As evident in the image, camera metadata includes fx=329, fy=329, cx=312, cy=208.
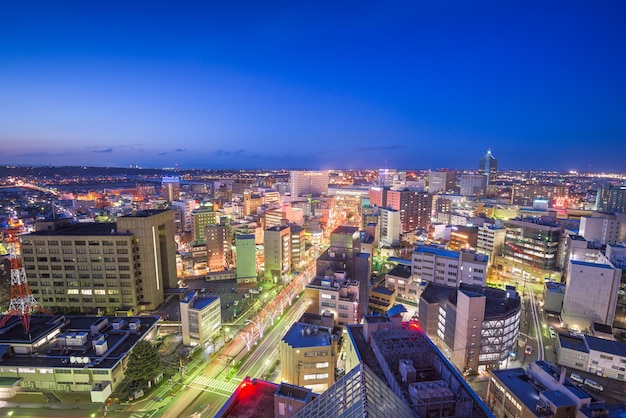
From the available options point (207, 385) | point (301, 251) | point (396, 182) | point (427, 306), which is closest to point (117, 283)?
point (207, 385)

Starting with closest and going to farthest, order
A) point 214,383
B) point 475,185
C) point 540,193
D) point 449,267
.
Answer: point 214,383, point 449,267, point 540,193, point 475,185

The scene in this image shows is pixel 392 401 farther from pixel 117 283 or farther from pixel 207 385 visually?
pixel 117 283

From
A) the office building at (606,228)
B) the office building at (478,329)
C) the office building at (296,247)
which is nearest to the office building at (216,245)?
the office building at (296,247)

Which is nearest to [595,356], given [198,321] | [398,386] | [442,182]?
[398,386]

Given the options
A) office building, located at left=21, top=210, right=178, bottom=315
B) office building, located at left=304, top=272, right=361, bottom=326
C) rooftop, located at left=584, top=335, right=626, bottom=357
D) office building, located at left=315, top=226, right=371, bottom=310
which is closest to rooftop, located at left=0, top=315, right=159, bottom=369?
office building, located at left=21, top=210, right=178, bottom=315

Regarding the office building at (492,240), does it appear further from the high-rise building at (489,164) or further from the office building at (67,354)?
the high-rise building at (489,164)

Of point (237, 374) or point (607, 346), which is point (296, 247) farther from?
point (607, 346)
